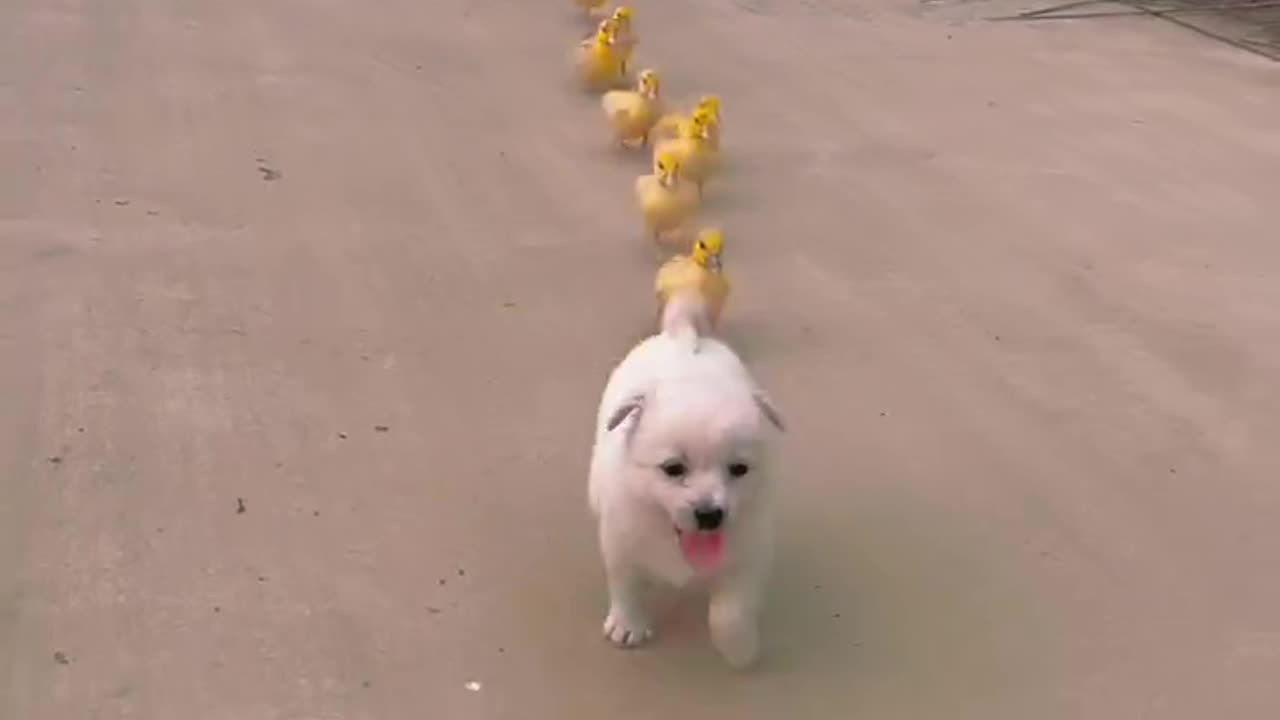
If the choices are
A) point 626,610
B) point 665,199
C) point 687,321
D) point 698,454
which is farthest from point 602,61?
point 698,454

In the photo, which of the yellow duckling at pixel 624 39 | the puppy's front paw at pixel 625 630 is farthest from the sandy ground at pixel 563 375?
the yellow duckling at pixel 624 39

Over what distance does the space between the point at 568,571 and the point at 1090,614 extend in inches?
23.9

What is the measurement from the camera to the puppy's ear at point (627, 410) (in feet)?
5.51

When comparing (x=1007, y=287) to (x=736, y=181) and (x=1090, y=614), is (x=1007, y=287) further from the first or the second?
(x=1090, y=614)

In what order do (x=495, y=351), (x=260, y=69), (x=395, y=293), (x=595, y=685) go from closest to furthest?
(x=595, y=685), (x=495, y=351), (x=395, y=293), (x=260, y=69)

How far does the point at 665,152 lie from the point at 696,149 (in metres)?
0.10

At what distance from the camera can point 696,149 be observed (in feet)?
9.96

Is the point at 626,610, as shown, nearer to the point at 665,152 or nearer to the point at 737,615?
the point at 737,615

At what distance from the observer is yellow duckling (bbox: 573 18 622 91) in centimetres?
366

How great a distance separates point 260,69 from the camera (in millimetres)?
3852

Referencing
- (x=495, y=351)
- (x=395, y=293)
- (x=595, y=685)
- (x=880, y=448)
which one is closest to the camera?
(x=595, y=685)

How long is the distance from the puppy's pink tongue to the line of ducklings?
722 mm

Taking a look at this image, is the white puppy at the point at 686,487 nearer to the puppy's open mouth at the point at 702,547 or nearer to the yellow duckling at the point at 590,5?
the puppy's open mouth at the point at 702,547

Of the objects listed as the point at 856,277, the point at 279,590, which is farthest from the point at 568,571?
the point at 856,277
